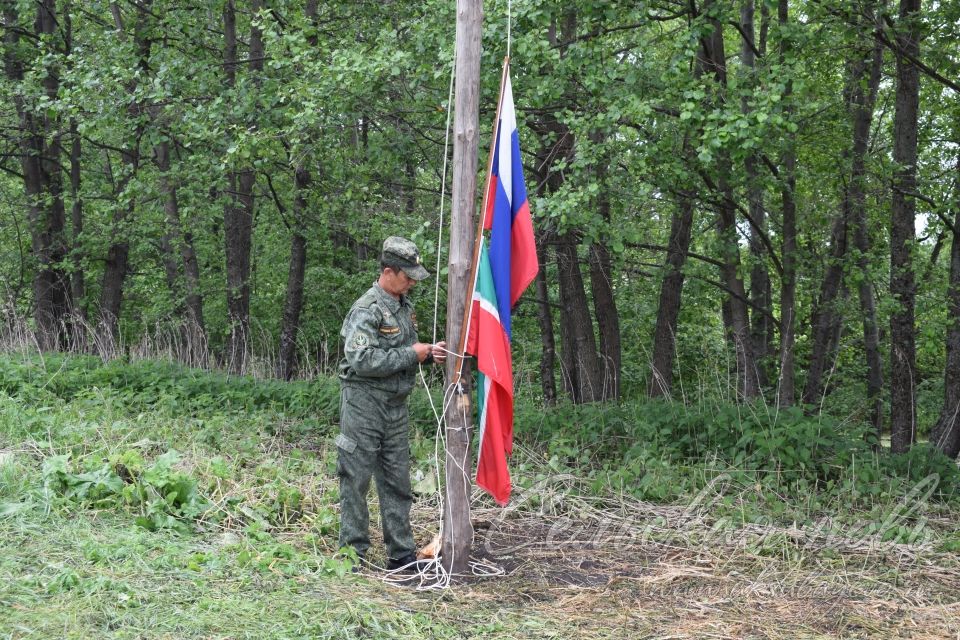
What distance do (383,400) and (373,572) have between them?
106 cm

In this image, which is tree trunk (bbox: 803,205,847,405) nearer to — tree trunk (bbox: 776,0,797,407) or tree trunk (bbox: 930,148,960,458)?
tree trunk (bbox: 776,0,797,407)

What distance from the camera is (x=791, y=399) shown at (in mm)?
11305

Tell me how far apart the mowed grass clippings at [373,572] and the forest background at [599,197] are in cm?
14

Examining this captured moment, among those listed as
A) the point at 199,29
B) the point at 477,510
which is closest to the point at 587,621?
the point at 477,510

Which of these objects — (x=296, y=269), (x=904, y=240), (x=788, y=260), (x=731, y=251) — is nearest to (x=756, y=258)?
(x=788, y=260)

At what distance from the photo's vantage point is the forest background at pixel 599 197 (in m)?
8.02

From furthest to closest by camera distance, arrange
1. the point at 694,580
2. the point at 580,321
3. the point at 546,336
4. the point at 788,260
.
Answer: the point at 546,336
the point at 580,321
the point at 788,260
the point at 694,580

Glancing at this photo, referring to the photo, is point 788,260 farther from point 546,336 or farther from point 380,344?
point 380,344

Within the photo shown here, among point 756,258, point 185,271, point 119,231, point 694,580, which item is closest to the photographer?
point 694,580

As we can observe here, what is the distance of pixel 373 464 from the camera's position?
5867mm

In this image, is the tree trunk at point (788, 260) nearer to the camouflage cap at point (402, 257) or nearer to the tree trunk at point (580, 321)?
the tree trunk at point (580, 321)

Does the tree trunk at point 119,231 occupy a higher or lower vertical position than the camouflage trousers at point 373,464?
higher

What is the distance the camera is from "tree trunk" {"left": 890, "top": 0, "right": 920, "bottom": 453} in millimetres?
9875

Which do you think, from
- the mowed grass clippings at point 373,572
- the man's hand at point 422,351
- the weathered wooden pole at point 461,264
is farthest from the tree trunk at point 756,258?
the man's hand at point 422,351
